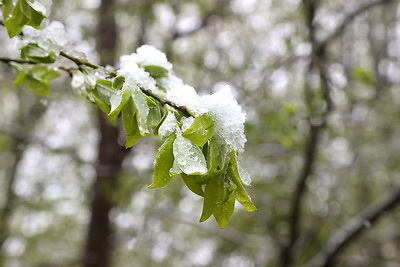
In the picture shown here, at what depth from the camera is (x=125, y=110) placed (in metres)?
0.87

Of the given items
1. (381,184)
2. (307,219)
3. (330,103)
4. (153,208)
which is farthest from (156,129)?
(381,184)

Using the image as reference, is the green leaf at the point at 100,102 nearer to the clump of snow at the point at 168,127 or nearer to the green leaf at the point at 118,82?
the green leaf at the point at 118,82

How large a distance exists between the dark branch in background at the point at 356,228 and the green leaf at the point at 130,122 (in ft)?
9.11

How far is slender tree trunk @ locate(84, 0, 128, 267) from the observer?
4480 millimetres

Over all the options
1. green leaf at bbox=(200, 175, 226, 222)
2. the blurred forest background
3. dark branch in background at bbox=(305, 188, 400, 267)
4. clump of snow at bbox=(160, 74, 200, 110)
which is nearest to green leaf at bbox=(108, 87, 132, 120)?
clump of snow at bbox=(160, 74, 200, 110)

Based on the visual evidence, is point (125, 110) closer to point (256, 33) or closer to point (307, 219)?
point (256, 33)

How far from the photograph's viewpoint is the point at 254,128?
145 inches

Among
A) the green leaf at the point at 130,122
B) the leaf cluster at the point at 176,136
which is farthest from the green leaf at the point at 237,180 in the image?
the green leaf at the point at 130,122

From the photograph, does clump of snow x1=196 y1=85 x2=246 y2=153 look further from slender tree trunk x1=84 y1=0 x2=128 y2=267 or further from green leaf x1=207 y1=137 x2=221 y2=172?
slender tree trunk x1=84 y1=0 x2=128 y2=267

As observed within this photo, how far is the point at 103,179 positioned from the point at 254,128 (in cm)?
165

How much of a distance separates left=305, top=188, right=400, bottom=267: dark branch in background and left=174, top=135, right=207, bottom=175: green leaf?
2.80m

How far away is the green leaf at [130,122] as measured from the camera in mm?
871

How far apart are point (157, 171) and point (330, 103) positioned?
2.45 m

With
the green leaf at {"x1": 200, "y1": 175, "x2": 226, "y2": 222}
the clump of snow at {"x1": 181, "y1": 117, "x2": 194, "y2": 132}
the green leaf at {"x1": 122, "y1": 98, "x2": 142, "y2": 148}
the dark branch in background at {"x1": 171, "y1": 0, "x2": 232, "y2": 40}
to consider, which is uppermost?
the dark branch in background at {"x1": 171, "y1": 0, "x2": 232, "y2": 40}
